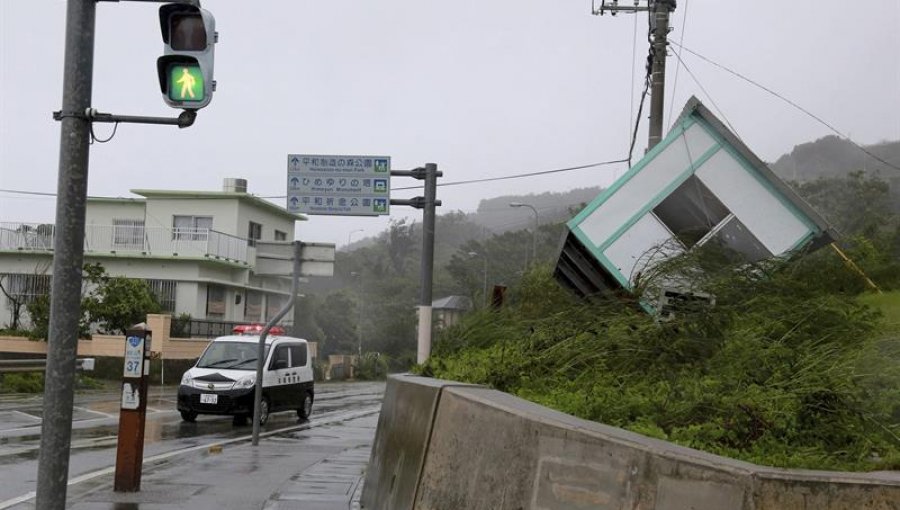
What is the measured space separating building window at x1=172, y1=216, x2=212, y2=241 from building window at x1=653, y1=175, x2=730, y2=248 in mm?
32458

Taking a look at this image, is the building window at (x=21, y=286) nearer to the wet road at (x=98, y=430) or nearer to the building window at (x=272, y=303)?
the building window at (x=272, y=303)

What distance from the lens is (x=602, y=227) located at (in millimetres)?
13086

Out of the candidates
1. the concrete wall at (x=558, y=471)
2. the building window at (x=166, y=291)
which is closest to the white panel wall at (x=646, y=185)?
the concrete wall at (x=558, y=471)

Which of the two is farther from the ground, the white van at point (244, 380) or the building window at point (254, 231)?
the building window at point (254, 231)

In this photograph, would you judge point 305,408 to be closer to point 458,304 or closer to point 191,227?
point 458,304

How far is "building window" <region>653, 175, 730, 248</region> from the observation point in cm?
1275

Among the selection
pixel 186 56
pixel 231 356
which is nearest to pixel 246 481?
pixel 186 56

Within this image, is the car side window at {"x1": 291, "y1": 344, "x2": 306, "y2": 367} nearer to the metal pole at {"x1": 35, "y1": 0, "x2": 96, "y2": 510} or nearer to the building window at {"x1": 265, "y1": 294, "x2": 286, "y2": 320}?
the metal pole at {"x1": 35, "y1": 0, "x2": 96, "y2": 510}

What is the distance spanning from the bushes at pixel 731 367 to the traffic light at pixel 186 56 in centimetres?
338

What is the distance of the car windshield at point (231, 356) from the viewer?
2018 centimetres

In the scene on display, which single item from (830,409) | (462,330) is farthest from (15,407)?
(830,409)

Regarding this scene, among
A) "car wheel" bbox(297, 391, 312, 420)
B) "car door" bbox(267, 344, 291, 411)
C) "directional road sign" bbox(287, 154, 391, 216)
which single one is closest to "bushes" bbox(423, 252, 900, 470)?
"directional road sign" bbox(287, 154, 391, 216)

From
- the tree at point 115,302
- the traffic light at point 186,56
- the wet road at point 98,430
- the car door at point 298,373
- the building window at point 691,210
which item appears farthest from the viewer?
the tree at point 115,302

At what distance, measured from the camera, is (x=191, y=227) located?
44469 mm
